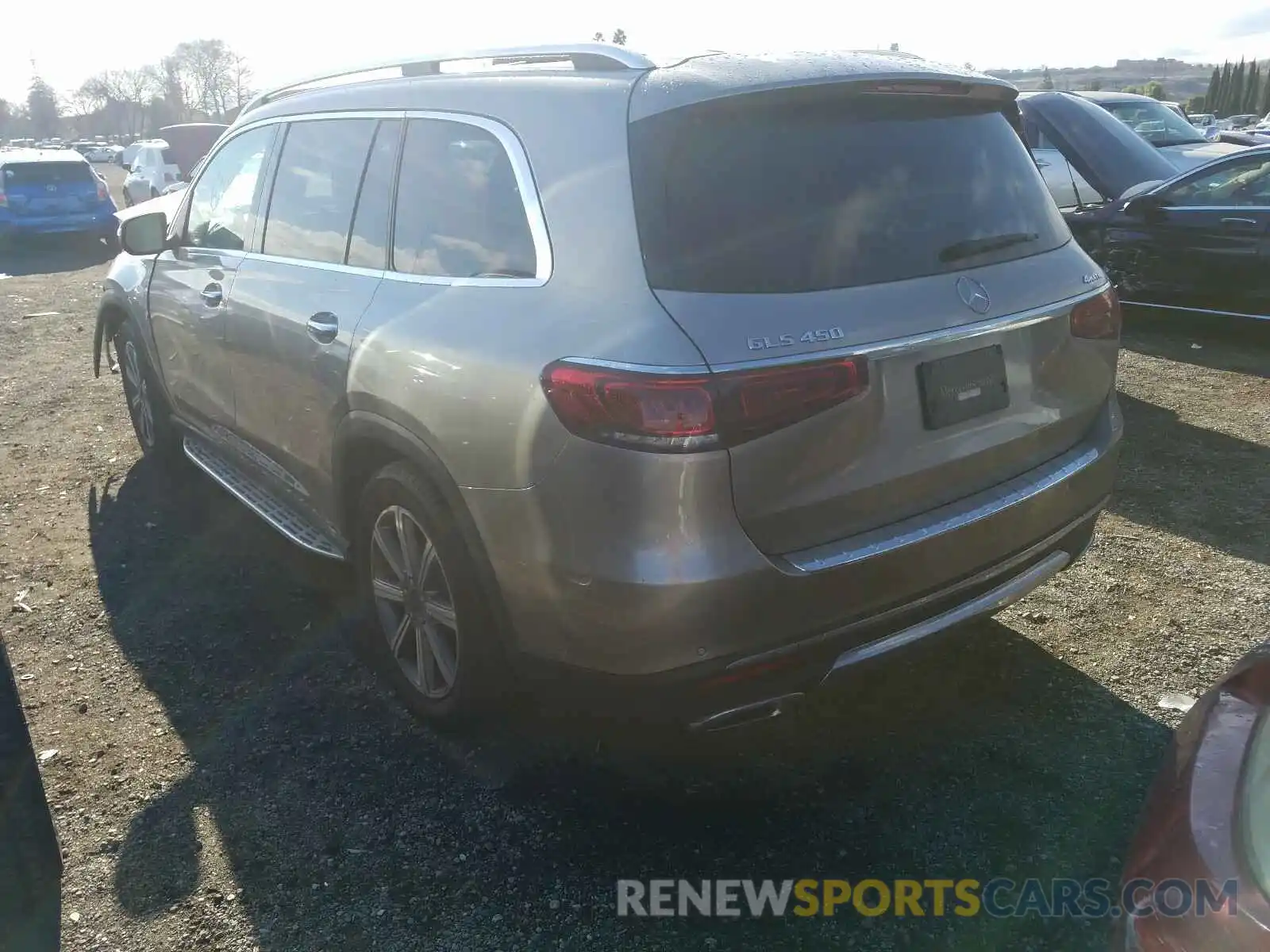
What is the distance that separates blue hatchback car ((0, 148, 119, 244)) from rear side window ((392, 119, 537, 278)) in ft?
48.6

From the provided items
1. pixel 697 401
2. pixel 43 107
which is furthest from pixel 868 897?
pixel 43 107

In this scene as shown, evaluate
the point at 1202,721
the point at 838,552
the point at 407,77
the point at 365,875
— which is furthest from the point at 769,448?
the point at 407,77

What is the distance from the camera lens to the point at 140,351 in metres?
5.24

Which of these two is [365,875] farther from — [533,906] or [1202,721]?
[1202,721]

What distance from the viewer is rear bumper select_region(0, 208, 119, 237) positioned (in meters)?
15.4

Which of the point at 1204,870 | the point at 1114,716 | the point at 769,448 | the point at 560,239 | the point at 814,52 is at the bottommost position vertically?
the point at 1114,716

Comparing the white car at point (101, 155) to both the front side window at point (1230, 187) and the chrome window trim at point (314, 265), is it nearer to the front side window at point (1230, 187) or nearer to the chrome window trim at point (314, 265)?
the front side window at point (1230, 187)

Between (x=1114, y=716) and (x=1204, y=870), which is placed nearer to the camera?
(x=1204, y=870)

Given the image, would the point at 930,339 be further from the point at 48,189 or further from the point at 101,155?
the point at 101,155

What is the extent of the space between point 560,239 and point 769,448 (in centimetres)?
74

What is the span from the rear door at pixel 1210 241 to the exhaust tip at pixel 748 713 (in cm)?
658

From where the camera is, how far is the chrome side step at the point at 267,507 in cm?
364

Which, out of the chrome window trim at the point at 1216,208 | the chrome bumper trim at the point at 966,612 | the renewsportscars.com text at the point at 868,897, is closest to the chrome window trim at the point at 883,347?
the chrome bumper trim at the point at 966,612

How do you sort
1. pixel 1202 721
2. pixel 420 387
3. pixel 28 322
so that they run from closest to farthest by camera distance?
pixel 1202 721 → pixel 420 387 → pixel 28 322
